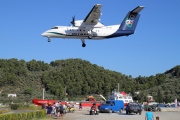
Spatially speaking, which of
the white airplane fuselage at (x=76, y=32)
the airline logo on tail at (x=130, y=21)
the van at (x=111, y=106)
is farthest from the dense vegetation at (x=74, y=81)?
the white airplane fuselage at (x=76, y=32)

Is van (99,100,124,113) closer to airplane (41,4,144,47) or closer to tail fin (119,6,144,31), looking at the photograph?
airplane (41,4,144,47)

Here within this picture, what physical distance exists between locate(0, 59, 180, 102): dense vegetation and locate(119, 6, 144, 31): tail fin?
65.1 m

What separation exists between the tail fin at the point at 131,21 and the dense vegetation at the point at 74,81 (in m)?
65.1

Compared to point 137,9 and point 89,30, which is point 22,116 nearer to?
point 89,30

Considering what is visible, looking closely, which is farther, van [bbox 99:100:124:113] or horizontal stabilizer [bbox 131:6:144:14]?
van [bbox 99:100:124:113]

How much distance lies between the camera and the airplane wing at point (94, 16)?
32.8 m

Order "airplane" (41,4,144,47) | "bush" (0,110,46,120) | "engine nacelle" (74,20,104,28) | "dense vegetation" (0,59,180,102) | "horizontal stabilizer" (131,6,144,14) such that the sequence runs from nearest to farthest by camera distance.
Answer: "bush" (0,110,46,120), "airplane" (41,4,144,47), "horizontal stabilizer" (131,6,144,14), "engine nacelle" (74,20,104,28), "dense vegetation" (0,59,180,102)

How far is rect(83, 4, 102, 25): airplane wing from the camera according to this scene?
1292 inches

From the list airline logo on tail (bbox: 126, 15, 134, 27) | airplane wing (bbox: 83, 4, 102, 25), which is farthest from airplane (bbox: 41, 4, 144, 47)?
airline logo on tail (bbox: 126, 15, 134, 27)

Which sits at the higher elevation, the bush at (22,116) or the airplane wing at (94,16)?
the airplane wing at (94,16)

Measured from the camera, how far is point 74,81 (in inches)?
5359

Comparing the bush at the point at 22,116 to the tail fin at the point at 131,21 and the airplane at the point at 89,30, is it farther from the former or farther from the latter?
the tail fin at the point at 131,21

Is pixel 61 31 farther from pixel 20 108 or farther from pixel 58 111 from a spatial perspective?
pixel 20 108

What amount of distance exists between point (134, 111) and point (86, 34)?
10.1 meters
